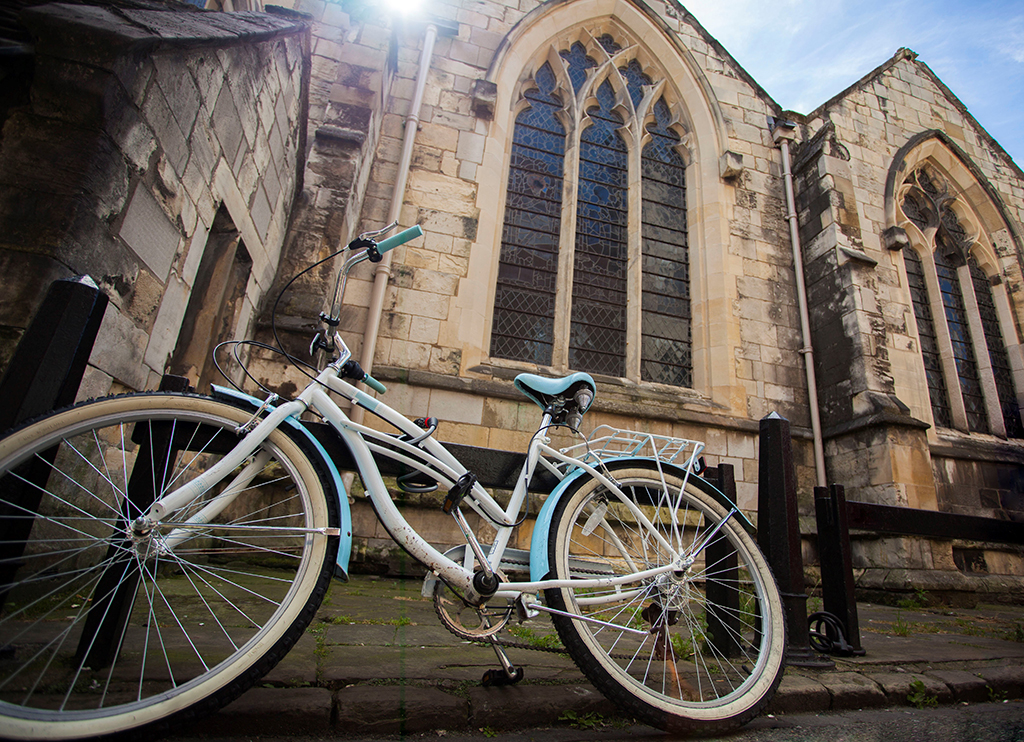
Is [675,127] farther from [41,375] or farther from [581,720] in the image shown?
[41,375]

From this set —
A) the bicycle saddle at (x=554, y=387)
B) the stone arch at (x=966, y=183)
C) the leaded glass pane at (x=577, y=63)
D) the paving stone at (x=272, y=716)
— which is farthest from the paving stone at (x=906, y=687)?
the stone arch at (x=966, y=183)

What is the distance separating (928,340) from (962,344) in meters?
0.80

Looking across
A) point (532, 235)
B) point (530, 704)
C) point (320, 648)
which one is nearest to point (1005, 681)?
point (530, 704)

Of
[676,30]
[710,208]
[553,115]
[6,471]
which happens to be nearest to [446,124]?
[553,115]

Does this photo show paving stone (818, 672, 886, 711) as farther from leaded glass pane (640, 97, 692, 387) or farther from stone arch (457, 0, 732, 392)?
leaded glass pane (640, 97, 692, 387)

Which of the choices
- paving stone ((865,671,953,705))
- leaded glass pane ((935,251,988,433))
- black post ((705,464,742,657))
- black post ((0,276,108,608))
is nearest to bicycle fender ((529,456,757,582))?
black post ((705,464,742,657))

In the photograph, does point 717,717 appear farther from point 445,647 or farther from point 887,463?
point 887,463

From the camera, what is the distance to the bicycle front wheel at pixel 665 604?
151 centimetres

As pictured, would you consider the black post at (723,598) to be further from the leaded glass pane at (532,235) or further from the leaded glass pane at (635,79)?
the leaded glass pane at (635,79)

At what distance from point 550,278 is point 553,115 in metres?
2.73

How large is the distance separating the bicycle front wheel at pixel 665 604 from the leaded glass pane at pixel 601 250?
15.0ft

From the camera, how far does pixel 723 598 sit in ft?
7.34

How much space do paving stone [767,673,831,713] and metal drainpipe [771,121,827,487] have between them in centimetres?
479

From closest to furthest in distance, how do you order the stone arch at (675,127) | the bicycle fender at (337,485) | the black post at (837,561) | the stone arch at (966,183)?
1. the bicycle fender at (337,485)
2. the black post at (837,561)
3. the stone arch at (675,127)
4. the stone arch at (966,183)
